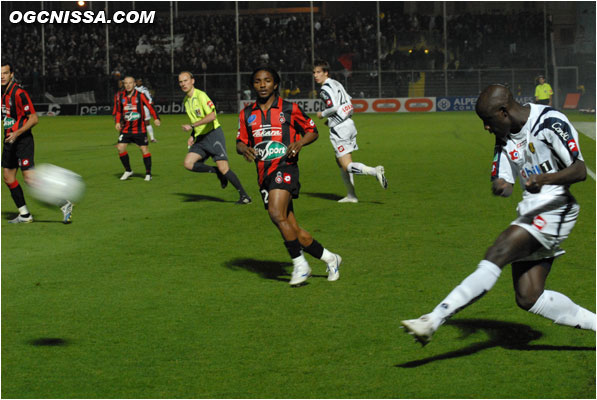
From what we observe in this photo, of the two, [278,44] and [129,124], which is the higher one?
[278,44]

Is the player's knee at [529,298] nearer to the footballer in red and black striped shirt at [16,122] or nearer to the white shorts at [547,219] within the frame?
the white shorts at [547,219]

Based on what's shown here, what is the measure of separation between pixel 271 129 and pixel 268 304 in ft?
5.98

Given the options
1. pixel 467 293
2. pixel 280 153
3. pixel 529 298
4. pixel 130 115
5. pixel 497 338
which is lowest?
pixel 497 338

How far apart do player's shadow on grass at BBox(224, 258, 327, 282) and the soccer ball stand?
2106 mm

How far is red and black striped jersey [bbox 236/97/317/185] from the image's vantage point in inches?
329

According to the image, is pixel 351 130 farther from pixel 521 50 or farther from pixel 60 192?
pixel 521 50

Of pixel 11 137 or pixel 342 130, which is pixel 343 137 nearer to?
pixel 342 130

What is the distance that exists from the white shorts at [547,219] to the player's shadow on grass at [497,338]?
0.85 m

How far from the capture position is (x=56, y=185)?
765 centimetres

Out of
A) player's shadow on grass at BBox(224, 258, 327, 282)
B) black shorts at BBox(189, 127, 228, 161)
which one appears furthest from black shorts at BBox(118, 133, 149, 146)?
player's shadow on grass at BBox(224, 258, 327, 282)

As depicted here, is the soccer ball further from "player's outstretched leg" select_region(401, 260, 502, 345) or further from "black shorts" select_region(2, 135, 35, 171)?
"black shorts" select_region(2, 135, 35, 171)

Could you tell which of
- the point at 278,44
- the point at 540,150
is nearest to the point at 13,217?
the point at 540,150

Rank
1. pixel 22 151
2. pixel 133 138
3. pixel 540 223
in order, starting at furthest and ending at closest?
pixel 133 138
pixel 22 151
pixel 540 223

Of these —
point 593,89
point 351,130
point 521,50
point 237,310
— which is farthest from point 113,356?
point 521,50
